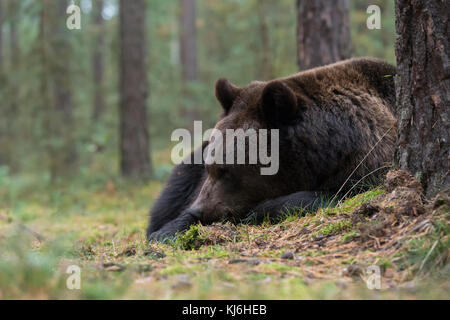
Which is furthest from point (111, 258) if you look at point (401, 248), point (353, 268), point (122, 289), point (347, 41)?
point (347, 41)

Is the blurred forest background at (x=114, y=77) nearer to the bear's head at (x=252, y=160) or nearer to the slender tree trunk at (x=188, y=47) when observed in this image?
the slender tree trunk at (x=188, y=47)

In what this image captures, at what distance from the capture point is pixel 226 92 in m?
5.21

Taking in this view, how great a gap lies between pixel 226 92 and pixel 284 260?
8.33ft

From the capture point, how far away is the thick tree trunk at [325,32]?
770cm

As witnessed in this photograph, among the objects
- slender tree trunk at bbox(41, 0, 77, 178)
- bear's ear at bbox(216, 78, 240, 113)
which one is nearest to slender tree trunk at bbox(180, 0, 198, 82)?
slender tree trunk at bbox(41, 0, 77, 178)

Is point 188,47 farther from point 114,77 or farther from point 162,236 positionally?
point 162,236

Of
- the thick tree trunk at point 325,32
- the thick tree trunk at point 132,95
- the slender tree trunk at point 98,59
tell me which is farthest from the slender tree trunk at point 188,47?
the thick tree trunk at point 325,32

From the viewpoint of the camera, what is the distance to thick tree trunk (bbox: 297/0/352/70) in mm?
7695

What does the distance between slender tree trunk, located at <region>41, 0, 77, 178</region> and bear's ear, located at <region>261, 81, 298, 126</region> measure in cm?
873

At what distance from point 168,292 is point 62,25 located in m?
12.0

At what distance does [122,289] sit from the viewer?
2424mm

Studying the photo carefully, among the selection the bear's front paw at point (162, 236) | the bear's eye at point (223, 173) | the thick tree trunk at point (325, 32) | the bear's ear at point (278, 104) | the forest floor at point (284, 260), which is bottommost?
the bear's front paw at point (162, 236)

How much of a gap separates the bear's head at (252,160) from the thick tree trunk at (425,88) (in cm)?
129
